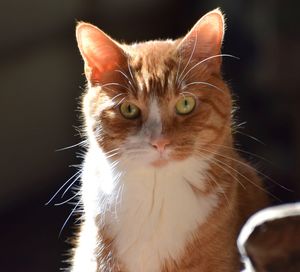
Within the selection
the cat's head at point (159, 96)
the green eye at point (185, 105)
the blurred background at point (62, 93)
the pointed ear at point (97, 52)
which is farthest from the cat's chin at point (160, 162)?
the blurred background at point (62, 93)

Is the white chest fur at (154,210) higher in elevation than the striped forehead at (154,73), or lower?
lower

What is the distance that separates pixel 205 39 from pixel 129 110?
24 cm

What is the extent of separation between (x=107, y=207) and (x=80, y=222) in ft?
0.93

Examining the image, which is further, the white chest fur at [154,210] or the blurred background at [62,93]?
the blurred background at [62,93]

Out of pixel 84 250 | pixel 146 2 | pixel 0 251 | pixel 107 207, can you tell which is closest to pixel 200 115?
pixel 107 207

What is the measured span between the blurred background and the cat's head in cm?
146

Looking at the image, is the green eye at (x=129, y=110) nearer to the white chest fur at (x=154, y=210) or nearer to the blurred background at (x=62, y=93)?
the white chest fur at (x=154, y=210)

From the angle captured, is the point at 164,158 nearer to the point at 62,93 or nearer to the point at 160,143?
the point at 160,143

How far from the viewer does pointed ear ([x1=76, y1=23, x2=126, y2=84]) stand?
1573 millimetres

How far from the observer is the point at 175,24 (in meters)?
3.70

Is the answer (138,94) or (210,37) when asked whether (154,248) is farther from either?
(210,37)

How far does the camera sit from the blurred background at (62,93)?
307 cm

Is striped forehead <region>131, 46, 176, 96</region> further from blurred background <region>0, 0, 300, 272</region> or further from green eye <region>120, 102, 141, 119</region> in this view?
blurred background <region>0, 0, 300, 272</region>

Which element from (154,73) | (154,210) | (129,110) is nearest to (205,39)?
(154,73)
